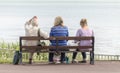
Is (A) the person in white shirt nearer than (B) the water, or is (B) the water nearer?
(A) the person in white shirt

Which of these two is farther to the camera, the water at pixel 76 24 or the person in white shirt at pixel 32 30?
the water at pixel 76 24

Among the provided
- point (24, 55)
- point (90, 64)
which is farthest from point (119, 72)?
point (24, 55)

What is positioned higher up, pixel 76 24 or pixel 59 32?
pixel 76 24

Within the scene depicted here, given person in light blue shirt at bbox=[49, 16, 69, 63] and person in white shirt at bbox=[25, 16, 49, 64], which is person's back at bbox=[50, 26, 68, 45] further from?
person in white shirt at bbox=[25, 16, 49, 64]

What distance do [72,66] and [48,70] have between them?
104 cm

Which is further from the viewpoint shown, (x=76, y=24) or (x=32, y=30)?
(x=76, y=24)

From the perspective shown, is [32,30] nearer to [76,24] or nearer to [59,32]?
[59,32]

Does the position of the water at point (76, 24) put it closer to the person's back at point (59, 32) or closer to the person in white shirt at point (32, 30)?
the person's back at point (59, 32)

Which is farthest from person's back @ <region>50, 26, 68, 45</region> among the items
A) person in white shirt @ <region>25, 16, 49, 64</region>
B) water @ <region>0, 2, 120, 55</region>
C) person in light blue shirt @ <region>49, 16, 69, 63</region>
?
water @ <region>0, 2, 120, 55</region>

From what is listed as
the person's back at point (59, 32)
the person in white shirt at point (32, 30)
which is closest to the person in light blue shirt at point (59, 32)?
the person's back at point (59, 32)

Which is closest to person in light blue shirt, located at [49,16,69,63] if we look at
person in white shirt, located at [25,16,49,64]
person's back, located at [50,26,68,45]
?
person's back, located at [50,26,68,45]

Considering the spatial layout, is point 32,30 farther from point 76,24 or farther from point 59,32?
point 76,24

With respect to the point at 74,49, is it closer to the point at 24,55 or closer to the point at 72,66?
the point at 72,66

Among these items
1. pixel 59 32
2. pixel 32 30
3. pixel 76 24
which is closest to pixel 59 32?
pixel 59 32
